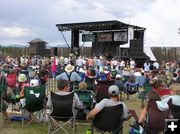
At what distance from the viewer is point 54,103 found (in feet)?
23.7

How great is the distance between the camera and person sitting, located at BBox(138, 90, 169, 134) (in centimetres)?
592

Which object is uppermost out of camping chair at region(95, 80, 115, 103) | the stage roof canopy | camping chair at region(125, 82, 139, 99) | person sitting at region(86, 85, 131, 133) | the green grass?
the stage roof canopy

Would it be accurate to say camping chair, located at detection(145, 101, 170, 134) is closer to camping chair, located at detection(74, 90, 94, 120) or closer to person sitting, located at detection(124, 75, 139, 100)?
camping chair, located at detection(74, 90, 94, 120)

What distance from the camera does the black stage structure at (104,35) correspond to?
33969mm

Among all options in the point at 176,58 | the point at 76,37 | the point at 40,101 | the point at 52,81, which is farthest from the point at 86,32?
the point at 40,101

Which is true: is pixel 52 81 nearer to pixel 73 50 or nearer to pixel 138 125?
pixel 138 125

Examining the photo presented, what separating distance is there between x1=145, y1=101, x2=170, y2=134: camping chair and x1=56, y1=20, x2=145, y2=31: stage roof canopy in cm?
2718

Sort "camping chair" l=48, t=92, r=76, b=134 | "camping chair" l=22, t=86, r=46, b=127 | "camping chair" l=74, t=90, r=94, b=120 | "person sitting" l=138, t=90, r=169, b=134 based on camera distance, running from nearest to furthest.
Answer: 1. "person sitting" l=138, t=90, r=169, b=134
2. "camping chair" l=48, t=92, r=76, b=134
3. "camping chair" l=22, t=86, r=46, b=127
4. "camping chair" l=74, t=90, r=94, b=120

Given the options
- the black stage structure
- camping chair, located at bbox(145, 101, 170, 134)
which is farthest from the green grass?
the black stage structure

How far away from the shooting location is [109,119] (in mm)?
6109

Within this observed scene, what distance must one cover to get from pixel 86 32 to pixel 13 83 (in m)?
27.0

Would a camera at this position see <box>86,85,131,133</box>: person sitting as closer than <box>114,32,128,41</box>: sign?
Yes

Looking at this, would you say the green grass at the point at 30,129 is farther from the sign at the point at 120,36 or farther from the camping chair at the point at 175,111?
the sign at the point at 120,36

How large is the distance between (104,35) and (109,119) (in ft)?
104
